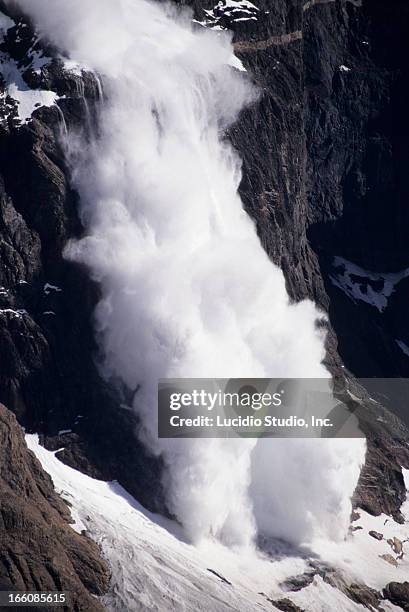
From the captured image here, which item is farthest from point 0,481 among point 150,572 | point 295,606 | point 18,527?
point 295,606

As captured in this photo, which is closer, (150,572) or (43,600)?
(43,600)

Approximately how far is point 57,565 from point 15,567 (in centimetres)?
428

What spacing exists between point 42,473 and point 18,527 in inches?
466

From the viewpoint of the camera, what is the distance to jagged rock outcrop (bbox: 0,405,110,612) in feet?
604

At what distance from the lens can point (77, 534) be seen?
19425 cm

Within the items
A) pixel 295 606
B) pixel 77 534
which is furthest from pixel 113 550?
pixel 295 606

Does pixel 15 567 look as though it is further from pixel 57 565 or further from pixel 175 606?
pixel 175 606

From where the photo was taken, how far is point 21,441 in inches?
7653

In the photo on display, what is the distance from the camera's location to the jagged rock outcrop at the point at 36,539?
18412cm

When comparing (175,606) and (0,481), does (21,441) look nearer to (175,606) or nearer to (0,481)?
(0,481)

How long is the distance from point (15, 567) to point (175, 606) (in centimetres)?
1696

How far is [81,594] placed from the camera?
18575cm

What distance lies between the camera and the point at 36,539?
7328 inches

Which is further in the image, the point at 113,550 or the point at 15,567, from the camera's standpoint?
the point at 113,550
